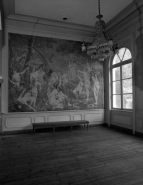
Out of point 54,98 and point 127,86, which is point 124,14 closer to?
point 127,86

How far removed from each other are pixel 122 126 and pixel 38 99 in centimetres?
424

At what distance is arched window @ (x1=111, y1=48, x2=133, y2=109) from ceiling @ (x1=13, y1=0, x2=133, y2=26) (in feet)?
6.44

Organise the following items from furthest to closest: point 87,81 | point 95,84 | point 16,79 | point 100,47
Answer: point 95,84, point 87,81, point 16,79, point 100,47

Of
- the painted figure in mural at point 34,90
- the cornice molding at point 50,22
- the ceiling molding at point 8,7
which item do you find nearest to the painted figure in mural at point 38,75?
the painted figure in mural at point 34,90

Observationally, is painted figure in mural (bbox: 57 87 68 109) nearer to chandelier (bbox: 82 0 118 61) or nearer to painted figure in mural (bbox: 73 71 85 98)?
painted figure in mural (bbox: 73 71 85 98)

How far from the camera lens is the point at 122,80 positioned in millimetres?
7531

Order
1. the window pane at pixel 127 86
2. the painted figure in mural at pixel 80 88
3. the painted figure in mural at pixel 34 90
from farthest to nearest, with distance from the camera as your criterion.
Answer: the painted figure in mural at pixel 80 88
the painted figure in mural at pixel 34 90
the window pane at pixel 127 86

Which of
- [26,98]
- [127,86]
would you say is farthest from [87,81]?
[26,98]

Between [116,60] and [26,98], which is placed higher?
[116,60]

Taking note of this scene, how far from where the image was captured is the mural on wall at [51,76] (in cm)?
711

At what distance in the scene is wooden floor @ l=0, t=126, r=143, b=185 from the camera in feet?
9.77

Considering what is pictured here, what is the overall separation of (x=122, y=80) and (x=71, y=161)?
16.5ft

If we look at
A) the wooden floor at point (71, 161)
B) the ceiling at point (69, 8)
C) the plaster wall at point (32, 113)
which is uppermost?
the ceiling at point (69, 8)

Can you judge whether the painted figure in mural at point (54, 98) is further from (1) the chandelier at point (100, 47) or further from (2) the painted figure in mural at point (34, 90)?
(1) the chandelier at point (100, 47)
